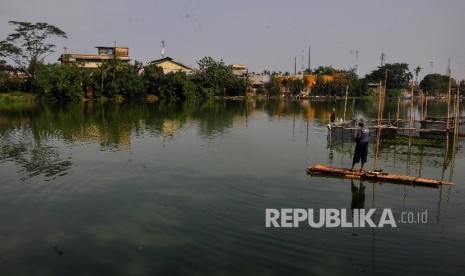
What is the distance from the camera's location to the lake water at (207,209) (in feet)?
29.8

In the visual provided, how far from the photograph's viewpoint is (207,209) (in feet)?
40.6

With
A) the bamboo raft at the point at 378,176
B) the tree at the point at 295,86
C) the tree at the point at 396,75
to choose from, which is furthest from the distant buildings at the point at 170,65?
the bamboo raft at the point at 378,176

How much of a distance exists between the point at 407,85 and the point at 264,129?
9952 cm

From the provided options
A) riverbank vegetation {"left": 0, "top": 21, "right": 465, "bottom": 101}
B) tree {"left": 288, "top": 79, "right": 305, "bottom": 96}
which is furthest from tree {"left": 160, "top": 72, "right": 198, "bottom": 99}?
tree {"left": 288, "top": 79, "right": 305, "bottom": 96}

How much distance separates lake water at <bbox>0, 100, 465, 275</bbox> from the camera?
29.8 feet

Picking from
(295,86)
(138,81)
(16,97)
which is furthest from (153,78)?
(295,86)

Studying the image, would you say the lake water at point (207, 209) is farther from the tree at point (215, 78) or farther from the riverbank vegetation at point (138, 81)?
the tree at point (215, 78)

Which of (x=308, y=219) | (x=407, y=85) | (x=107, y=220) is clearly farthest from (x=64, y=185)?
(x=407, y=85)

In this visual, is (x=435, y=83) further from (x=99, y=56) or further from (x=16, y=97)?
(x=16, y=97)

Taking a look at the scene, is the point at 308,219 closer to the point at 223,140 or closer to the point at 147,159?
the point at 147,159

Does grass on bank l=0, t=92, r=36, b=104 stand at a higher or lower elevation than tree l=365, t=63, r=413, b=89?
lower

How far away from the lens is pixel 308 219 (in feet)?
37.8

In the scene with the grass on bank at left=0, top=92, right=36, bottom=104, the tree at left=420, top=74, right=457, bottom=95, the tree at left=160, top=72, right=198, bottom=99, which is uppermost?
the tree at left=420, top=74, right=457, bottom=95

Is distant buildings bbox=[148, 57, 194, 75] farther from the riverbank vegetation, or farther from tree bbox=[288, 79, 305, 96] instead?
tree bbox=[288, 79, 305, 96]
